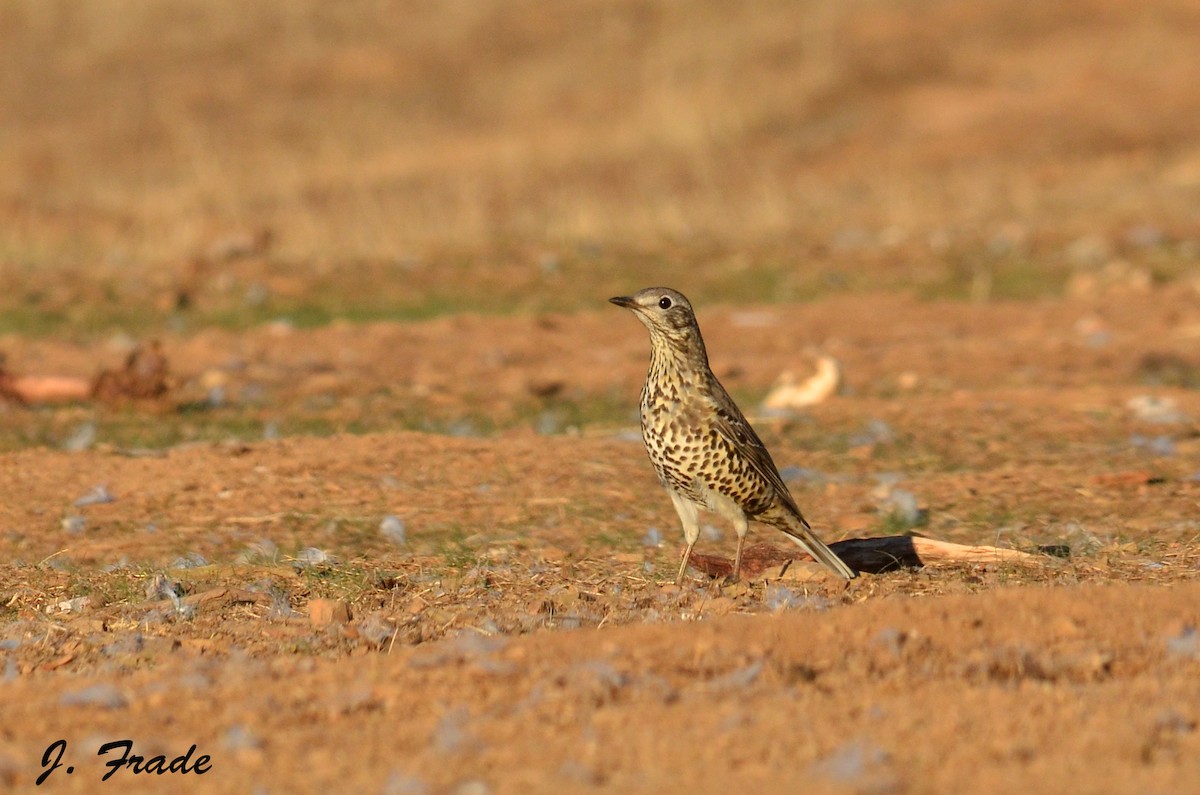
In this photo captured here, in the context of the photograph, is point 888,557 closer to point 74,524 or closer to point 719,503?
point 719,503

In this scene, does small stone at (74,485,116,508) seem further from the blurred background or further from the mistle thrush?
the blurred background

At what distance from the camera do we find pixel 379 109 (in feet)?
100

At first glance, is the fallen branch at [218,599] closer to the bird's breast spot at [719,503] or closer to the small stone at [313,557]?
the small stone at [313,557]

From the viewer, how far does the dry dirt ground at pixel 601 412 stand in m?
4.47

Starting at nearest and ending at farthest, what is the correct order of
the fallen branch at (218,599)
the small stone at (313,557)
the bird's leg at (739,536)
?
the fallen branch at (218,599)
the bird's leg at (739,536)
the small stone at (313,557)

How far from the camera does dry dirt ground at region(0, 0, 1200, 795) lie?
176 inches

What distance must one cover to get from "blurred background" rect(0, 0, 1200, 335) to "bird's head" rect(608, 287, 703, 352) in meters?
9.58

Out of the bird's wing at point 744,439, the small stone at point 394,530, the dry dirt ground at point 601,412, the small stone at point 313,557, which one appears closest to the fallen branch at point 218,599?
the dry dirt ground at point 601,412

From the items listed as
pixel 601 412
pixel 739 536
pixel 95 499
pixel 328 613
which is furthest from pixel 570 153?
pixel 328 613

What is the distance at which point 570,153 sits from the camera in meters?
26.6

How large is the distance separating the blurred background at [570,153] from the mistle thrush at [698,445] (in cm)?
974

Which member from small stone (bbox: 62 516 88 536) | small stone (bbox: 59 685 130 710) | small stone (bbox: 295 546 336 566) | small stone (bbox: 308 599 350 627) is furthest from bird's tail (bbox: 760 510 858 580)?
small stone (bbox: 62 516 88 536)

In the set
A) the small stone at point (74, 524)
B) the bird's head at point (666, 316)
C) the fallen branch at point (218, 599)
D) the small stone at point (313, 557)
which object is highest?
the bird's head at point (666, 316)

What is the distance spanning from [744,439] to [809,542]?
→ 46cm
